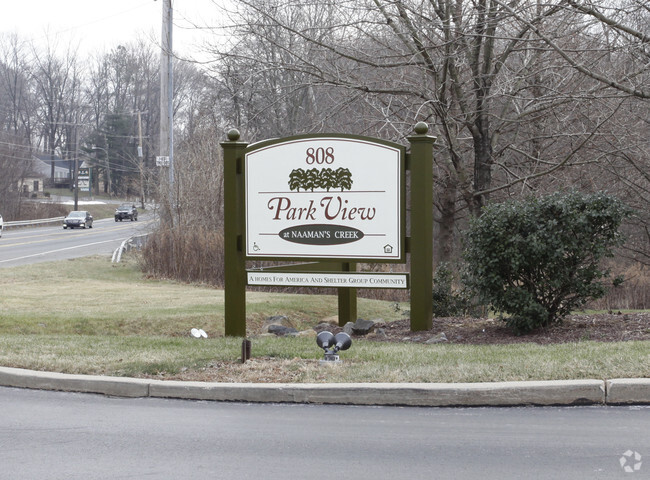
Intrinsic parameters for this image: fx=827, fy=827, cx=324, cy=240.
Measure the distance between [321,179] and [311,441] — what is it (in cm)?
579

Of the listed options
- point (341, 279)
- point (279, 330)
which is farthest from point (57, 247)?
point (341, 279)

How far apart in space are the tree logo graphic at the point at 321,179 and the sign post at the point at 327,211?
0.01m

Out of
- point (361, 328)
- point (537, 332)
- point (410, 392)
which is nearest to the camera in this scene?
point (410, 392)

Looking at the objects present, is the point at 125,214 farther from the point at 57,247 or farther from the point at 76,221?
the point at 57,247

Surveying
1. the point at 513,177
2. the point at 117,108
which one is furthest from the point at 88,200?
the point at 513,177

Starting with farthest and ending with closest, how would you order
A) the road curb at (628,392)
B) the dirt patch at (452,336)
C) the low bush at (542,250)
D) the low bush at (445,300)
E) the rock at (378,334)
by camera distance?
the low bush at (445,300) → the rock at (378,334) → the low bush at (542,250) → the dirt patch at (452,336) → the road curb at (628,392)

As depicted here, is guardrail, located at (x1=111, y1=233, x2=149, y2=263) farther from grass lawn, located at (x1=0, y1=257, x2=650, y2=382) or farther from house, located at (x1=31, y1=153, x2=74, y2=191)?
house, located at (x1=31, y1=153, x2=74, y2=191)

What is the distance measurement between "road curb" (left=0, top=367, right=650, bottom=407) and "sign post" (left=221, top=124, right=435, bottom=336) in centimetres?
377

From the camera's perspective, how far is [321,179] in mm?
11398

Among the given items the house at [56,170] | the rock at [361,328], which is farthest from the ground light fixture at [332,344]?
the house at [56,170]

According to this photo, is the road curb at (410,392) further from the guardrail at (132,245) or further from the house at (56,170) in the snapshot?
the house at (56,170)

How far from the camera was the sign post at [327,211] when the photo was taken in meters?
11.3

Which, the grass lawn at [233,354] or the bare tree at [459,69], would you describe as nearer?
the grass lawn at [233,354]

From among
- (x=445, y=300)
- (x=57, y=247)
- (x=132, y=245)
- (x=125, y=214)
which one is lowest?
(x=445, y=300)
